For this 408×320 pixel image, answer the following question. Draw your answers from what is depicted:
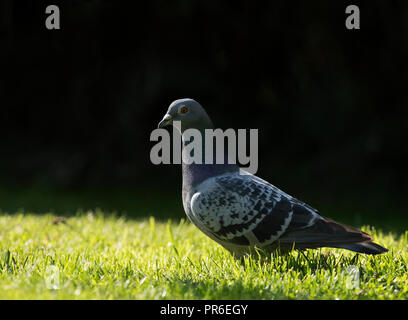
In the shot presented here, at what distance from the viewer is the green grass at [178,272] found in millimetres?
2543

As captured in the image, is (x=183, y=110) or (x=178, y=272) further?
(x=183, y=110)

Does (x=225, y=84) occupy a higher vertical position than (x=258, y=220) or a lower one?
higher

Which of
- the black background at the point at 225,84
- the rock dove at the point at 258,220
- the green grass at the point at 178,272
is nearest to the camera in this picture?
the green grass at the point at 178,272

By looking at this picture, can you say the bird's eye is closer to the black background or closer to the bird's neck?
the bird's neck

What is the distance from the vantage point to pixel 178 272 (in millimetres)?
3084

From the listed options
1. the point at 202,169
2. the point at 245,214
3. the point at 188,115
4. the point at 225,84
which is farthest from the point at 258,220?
the point at 225,84

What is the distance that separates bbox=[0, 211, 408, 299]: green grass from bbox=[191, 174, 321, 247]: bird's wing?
0.18 m

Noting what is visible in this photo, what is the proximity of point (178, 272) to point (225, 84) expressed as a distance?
5999 mm

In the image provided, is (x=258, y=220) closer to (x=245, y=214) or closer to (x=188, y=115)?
(x=245, y=214)

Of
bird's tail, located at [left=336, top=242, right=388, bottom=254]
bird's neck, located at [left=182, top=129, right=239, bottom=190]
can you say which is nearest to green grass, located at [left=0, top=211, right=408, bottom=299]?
bird's tail, located at [left=336, top=242, right=388, bottom=254]

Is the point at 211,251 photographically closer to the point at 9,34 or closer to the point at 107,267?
the point at 107,267

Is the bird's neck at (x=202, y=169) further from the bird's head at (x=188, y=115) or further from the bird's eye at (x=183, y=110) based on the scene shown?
the bird's eye at (x=183, y=110)

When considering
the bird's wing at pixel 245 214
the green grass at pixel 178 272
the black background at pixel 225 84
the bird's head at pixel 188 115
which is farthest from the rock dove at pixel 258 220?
the black background at pixel 225 84

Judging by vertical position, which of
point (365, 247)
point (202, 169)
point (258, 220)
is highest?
point (202, 169)
